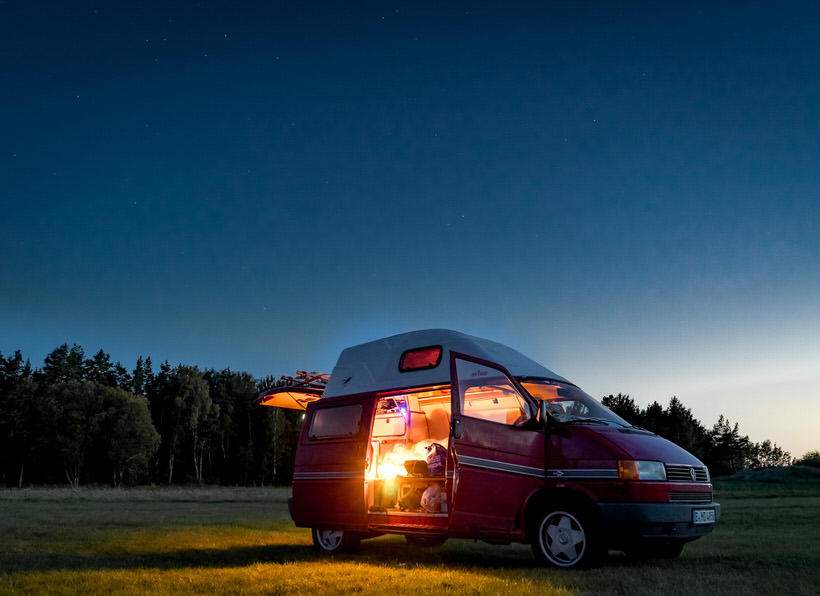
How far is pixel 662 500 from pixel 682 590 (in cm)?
111

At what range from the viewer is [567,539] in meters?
7.68

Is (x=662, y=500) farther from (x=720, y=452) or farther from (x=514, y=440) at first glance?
(x=720, y=452)

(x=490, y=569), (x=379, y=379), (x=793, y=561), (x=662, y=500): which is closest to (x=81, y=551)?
(x=379, y=379)

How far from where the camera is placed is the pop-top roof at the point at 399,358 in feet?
29.8

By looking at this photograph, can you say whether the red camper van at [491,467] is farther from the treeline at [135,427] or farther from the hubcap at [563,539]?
the treeline at [135,427]

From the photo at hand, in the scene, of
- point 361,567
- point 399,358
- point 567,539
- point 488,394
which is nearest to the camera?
point 567,539

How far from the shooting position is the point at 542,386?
347 inches

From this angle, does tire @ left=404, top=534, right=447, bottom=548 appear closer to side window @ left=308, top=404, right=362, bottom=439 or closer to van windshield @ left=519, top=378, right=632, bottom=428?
side window @ left=308, top=404, right=362, bottom=439

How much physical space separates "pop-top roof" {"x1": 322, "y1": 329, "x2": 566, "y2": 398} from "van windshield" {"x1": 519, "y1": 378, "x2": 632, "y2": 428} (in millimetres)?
277

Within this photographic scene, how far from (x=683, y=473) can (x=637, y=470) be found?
75cm

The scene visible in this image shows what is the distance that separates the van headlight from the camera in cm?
743

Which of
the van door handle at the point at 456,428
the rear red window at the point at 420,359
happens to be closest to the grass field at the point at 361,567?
the van door handle at the point at 456,428

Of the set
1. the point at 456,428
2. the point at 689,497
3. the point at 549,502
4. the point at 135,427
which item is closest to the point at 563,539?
the point at 549,502

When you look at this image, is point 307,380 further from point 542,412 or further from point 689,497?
point 689,497
